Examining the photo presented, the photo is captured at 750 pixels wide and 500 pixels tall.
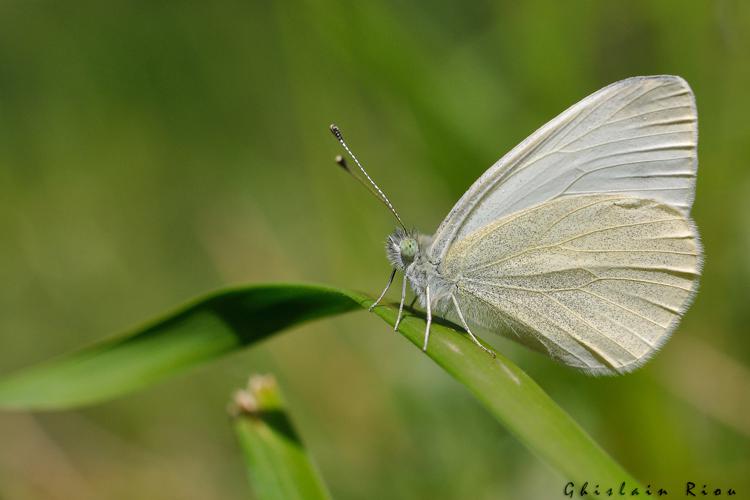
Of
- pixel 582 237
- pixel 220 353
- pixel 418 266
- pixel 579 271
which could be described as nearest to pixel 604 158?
pixel 582 237

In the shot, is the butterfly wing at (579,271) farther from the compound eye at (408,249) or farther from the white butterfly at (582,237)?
the compound eye at (408,249)

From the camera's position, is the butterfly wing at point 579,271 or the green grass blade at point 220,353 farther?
the butterfly wing at point 579,271

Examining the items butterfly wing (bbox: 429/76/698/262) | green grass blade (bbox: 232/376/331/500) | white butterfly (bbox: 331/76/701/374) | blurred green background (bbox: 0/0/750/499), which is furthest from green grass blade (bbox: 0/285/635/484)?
blurred green background (bbox: 0/0/750/499)

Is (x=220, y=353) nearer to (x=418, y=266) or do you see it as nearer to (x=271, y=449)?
(x=271, y=449)

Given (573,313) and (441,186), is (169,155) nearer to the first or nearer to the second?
(441,186)

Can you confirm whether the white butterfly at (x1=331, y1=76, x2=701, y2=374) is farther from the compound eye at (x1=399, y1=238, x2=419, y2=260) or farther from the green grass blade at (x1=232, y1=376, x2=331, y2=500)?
the green grass blade at (x1=232, y1=376, x2=331, y2=500)

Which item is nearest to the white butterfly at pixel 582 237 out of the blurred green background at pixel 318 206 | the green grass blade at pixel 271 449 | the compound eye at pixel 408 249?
the compound eye at pixel 408 249

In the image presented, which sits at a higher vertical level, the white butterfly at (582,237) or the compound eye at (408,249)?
the compound eye at (408,249)

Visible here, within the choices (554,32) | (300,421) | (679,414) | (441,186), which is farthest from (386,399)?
(554,32)
